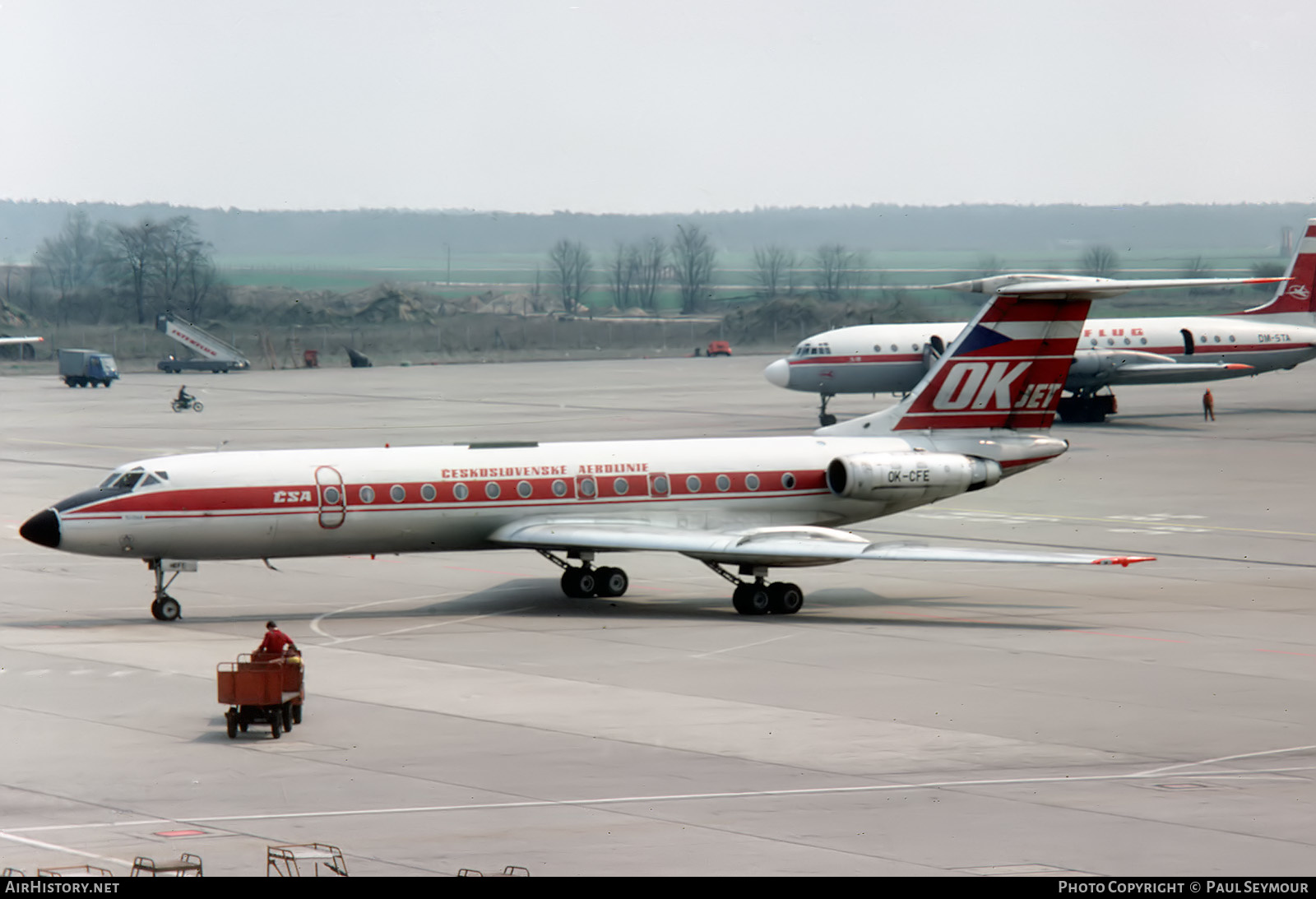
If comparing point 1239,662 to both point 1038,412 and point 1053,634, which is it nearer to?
point 1053,634

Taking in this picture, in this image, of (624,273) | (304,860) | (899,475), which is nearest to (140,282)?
(624,273)

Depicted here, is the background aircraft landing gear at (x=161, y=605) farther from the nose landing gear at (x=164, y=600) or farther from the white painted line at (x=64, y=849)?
the white painted line at (x=64, y=849)

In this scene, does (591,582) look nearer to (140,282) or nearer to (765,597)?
(765,597)

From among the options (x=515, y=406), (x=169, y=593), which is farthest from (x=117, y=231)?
(x=169, y=593)

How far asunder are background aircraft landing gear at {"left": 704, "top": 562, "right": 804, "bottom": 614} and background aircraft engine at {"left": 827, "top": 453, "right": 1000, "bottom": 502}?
102 inches

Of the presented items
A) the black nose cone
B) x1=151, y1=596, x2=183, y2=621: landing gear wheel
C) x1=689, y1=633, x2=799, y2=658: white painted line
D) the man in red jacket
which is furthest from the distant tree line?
the man in red jacket

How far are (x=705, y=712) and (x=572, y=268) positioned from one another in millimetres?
154925

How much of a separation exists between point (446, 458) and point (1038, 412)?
11.7 m

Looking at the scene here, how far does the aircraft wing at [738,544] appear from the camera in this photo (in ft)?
92.1

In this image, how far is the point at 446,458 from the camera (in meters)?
30.4

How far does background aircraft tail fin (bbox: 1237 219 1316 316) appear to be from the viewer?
72.2 meters

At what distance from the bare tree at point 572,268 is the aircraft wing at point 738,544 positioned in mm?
144436

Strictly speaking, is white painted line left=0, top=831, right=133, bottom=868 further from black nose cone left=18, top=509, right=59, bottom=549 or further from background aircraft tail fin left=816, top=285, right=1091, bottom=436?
background aircraft tail fin left=816, top=285, right=1091, bottom=436

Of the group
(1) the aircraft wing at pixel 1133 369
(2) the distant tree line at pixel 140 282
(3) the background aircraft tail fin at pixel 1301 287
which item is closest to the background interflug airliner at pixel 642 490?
(1) the aircraft wing at pixel 1133 369
